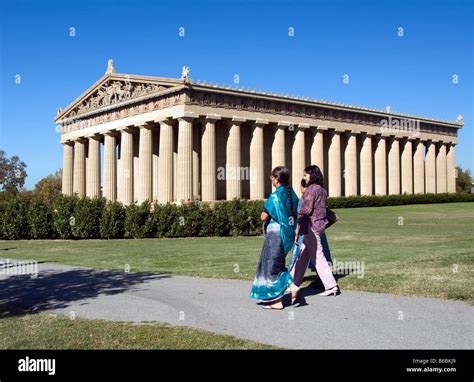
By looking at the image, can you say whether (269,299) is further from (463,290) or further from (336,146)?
(336,146)

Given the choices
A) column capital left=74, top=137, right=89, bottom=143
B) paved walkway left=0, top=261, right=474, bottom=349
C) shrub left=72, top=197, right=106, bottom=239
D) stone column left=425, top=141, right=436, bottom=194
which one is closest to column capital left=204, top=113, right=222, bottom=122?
shrub left=72, top=197, right=106, bottom=239

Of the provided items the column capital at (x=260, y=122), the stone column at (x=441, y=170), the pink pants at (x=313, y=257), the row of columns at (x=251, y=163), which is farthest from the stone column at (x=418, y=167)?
the pink pants at (x=313, y=257)

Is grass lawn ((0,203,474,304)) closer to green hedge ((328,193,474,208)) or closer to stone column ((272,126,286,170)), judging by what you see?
stone column ((272,126,286,170))

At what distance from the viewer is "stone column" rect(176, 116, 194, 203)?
45.4 m

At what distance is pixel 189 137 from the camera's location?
45688mm

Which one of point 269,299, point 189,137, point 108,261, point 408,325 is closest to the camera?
point 408,325

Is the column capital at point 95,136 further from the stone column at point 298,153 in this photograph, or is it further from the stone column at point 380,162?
the stone column at point 380,162

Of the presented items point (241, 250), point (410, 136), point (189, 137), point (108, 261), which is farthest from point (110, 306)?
point (410, 136)

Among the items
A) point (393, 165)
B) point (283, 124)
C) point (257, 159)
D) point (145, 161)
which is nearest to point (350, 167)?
point (393, 165)

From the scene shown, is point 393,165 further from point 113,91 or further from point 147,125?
point 113,91

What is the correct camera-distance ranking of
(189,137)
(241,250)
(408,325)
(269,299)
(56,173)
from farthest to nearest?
(56,173) → (189,137) → (241,250) → (269,299) → (408,325)

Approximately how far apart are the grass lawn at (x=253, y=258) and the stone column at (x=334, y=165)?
113 feet

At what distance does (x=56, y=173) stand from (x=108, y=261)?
10108cm

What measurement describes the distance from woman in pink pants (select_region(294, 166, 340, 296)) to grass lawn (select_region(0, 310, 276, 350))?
3495 millimetres
